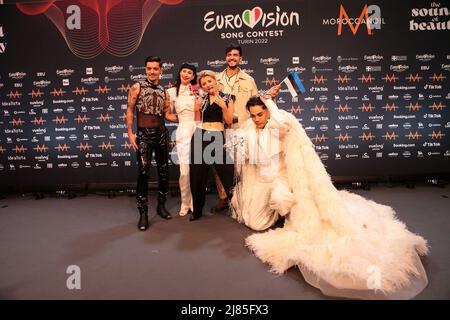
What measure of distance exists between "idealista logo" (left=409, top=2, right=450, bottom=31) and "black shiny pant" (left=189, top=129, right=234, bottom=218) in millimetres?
3255

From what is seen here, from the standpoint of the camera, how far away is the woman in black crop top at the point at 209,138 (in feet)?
10.2

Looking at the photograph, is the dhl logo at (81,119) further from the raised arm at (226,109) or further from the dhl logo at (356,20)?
the dhl logo at (356,20)

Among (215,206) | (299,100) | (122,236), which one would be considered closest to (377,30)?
(299,100)

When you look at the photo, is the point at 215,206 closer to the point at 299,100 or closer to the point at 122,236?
the point at 122,236

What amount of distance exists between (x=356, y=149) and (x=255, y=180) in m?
2.11

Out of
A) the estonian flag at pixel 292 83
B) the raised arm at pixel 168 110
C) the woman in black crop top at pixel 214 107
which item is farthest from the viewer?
the raised arm at pixel 168 110

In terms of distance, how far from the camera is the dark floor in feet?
6.76

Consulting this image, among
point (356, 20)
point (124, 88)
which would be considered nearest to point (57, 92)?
point (124, 88)

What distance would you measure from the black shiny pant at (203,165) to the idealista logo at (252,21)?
1861 mm

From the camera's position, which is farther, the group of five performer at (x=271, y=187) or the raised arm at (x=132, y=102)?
the raised arm at (x=132, y=102)

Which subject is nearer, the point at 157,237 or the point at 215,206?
the point at 157,237

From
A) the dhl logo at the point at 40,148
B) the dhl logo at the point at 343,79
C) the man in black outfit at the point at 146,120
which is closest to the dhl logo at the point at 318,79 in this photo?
the dhl logo at the point at 343,79

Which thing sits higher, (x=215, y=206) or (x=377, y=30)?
Answer: (x=377, y=30)
